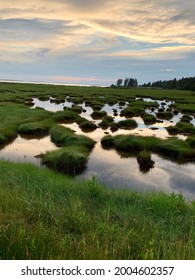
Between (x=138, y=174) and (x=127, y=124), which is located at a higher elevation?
(x=127, y=124)

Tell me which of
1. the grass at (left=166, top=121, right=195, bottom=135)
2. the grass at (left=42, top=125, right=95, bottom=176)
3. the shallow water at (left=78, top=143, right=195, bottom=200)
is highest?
the grass at (left=166, top=121, right=195, bottom=135)

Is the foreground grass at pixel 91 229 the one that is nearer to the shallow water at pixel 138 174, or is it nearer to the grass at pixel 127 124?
the shallow water at pixel 138 174

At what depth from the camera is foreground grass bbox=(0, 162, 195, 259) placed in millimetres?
5766

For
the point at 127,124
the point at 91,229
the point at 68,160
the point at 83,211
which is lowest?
the point at 68,160

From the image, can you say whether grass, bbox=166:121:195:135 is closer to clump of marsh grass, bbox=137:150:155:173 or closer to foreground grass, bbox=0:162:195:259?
clump of marsh grass, bbox=137:150:155:173

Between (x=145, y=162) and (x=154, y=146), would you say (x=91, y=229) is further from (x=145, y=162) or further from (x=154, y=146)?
(x=154, y=146)

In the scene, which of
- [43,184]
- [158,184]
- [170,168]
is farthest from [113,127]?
[43,184]

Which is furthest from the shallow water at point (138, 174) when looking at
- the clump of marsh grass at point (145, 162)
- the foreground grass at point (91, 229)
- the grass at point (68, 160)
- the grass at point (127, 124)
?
the grass at point (127, 124)

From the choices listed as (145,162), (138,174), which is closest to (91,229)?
(138,174)

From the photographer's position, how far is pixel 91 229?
7.82 m

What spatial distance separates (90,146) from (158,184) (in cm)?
1015

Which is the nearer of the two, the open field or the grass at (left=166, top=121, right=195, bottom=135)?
the open field

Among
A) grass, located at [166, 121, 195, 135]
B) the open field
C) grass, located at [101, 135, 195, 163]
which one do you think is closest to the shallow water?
the open field
